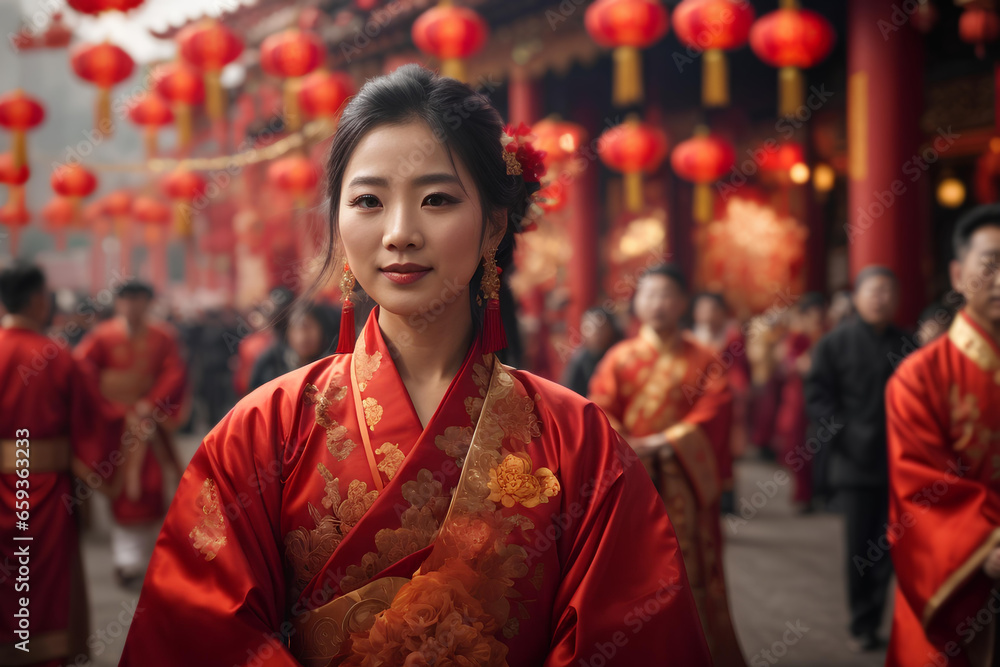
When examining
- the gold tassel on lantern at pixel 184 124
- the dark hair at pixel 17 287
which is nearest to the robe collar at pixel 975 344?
the dark hair at pixel 17 287

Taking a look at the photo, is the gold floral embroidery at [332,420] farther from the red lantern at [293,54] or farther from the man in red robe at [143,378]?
the red lantern at [293,54]

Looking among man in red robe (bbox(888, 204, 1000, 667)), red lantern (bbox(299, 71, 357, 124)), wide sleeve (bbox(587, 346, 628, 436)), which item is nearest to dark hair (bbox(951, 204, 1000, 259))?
man in red robe (bbox(888, 204, 1000, 667))

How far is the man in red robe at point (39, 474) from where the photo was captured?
3834 mm

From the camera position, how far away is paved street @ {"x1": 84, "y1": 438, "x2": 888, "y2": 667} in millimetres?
4461

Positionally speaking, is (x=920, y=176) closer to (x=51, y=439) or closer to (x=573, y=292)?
(x=573, y=292)

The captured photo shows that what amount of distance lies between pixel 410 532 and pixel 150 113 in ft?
29.5

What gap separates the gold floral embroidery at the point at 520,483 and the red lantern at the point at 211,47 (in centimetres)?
667

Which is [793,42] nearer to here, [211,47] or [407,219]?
[211,47]

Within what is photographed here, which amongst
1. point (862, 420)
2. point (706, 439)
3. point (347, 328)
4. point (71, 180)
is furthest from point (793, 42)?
point (71, 180)

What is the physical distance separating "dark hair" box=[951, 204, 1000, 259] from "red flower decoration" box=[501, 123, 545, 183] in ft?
6.42

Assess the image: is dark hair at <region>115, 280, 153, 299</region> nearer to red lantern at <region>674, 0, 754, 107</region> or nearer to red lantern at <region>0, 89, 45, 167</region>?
red lantern at <region>0, 89, 45, 167</region>

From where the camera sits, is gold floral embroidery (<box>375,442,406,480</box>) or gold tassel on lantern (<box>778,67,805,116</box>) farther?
gold tassel on lantern (<box>778,67,805,116</box>)

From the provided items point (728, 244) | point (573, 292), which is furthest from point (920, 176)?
point (728, 244)

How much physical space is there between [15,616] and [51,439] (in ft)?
2.69
